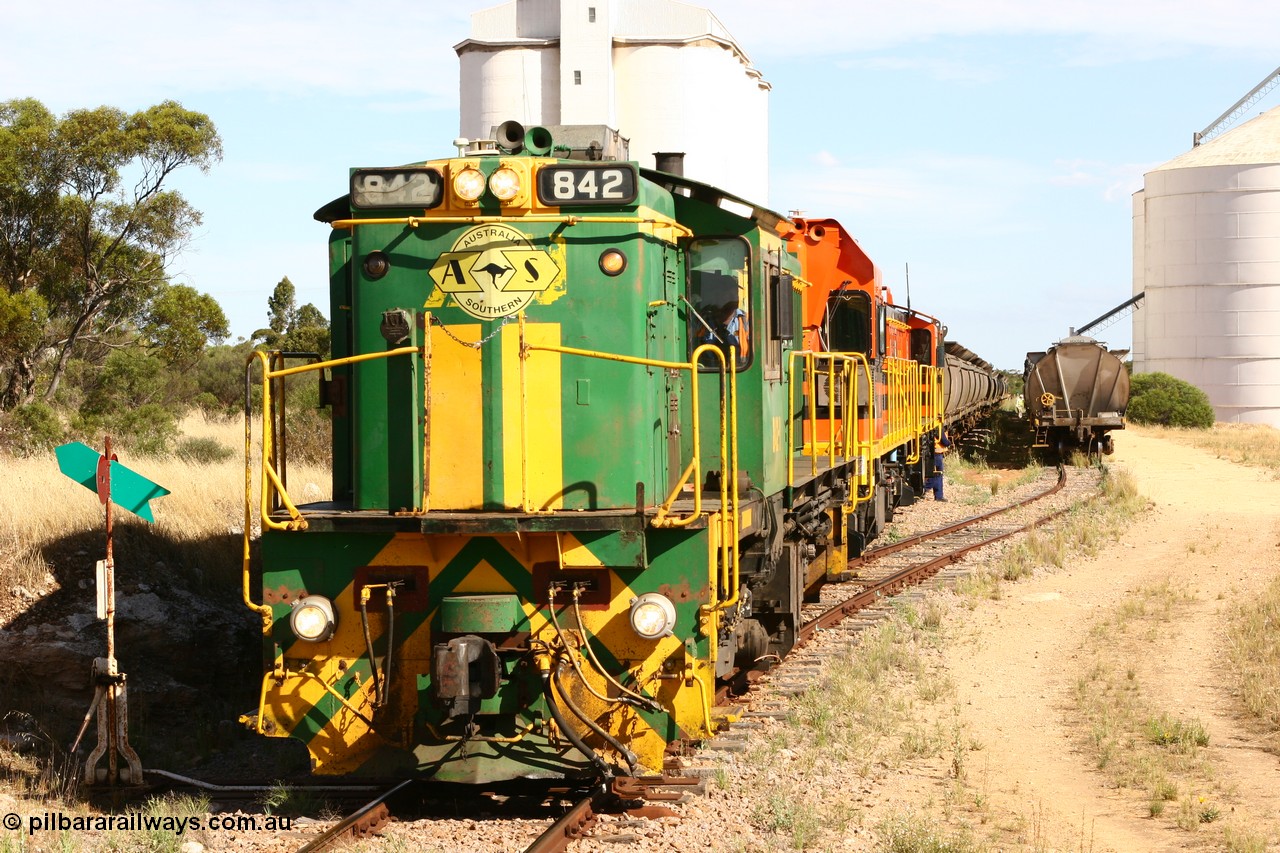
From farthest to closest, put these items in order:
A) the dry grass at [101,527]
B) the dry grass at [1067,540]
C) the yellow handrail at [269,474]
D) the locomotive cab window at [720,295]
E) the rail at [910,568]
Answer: the dry grass at [1067,540], the rail at [910,568], the dry grass at [101,527], the locomotive cab window at [720,295], the yellow handrail at [269,474]

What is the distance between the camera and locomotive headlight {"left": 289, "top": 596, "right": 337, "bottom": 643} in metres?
7.10

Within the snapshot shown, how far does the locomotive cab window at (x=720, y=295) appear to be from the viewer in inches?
329

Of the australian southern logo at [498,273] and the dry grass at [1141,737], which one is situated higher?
the australian southern logo at [498,273]

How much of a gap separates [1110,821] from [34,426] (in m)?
17.3

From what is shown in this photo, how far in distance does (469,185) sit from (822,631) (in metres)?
6.68

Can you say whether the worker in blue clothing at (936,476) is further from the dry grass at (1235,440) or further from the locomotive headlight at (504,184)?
the locomotive headlight at (504,184)

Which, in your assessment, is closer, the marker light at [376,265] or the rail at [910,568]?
the marker light at [376,265]

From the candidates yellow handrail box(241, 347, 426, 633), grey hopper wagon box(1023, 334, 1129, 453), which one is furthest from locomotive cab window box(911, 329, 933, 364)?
yellow handrail box(241, 347, 426, 633)

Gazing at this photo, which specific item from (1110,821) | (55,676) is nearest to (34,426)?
(55,676)

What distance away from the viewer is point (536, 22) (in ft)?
156

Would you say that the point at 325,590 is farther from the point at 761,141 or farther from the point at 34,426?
the point at 761,141

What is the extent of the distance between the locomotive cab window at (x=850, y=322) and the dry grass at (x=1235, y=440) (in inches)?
734

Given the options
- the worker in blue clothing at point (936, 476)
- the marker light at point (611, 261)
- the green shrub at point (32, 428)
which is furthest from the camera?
the worker in blue clothing at point (936, 476)

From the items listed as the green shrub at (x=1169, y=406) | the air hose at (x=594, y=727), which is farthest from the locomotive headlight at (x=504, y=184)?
the green shrub at (x=1169, y=406)
